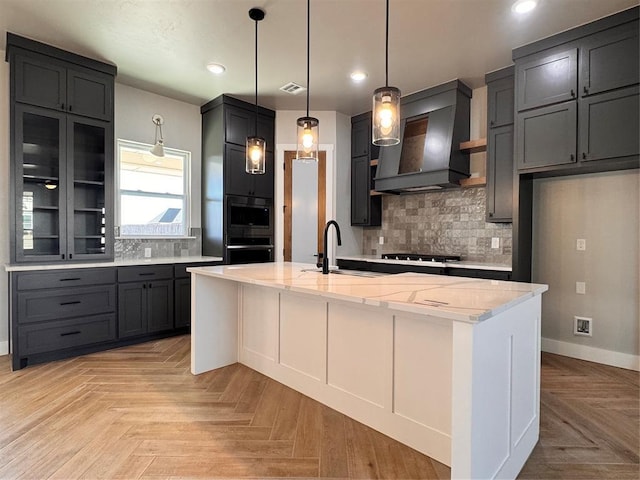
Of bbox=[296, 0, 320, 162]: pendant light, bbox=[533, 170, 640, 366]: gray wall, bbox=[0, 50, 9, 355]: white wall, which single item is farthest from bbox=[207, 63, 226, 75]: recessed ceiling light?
bbox=[533, 170, 640, 366]: gray wall

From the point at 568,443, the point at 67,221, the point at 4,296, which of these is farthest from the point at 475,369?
the point at 4,296

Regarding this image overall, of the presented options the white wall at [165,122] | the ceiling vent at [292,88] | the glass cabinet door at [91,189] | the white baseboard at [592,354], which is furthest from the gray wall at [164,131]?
the white baseboard at [592,354]

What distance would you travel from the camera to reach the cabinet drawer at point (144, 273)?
3.65 m

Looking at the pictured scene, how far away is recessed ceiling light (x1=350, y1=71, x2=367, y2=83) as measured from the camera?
12.5 ft

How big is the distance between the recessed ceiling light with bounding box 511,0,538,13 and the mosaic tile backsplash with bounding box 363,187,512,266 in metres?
1.86

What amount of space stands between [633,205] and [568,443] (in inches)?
88.4

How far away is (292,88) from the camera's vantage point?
423 cm

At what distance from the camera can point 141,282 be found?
148 inches

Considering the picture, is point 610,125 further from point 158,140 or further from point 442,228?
point 158,140

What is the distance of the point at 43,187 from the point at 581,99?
489 centimetres

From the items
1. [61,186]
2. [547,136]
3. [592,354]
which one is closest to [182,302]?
[61,186]

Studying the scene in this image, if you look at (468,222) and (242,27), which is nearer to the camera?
(242,27)

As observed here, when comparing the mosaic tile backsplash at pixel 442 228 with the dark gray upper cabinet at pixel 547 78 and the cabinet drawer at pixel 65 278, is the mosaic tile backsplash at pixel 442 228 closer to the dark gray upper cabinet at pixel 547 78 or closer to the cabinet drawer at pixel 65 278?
the dark gray upper cabinet at pixel 547 78

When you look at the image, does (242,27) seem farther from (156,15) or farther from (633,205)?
(633,205)
